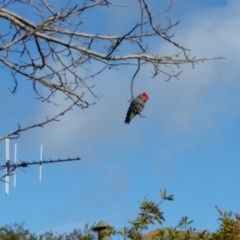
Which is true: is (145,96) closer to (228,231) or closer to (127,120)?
(127,120)

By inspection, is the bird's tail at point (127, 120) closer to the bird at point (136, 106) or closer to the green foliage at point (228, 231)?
the bird at point (136, 106)

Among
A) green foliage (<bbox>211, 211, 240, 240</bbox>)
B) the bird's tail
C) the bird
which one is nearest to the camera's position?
green foliage (<bbox>211, 211, 240, 240</bbox>)

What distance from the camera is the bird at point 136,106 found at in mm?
5180

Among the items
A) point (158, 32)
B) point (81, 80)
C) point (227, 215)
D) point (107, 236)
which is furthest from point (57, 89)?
point (227, 215)

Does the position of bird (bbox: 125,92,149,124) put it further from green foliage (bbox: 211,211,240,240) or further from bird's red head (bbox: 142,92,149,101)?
green foliage (bbox: 211,211,240,240)

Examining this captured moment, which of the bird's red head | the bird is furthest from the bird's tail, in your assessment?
the bird's red head

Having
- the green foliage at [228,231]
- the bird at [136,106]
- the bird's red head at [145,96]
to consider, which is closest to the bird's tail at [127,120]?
the bird at [136,106]

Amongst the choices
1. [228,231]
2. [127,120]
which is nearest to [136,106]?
[127,120]

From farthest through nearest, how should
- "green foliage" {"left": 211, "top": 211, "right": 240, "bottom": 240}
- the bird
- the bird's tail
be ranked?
the bird's tail < the bird < "green foliage" {"left": 211, "top": 211, "right": 240, "bottom": 240}

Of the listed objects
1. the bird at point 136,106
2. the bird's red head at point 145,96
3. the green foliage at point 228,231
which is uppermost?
the bird's red head at point 145,96

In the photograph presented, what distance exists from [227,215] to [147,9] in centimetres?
158

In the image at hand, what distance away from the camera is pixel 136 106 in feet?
17.2

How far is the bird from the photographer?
17.0ft

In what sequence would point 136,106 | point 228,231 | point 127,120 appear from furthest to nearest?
point 127,120, point 136,106, point 228,231
